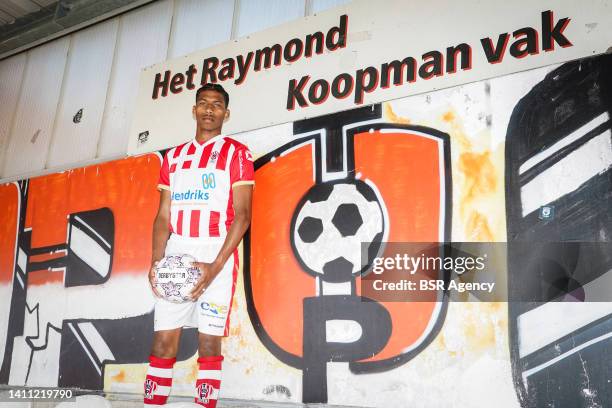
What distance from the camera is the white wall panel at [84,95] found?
4.26m

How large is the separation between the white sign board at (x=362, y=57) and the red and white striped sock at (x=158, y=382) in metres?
1.56

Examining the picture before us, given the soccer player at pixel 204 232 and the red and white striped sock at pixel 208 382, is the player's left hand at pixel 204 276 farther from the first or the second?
the red and white striped sock at pixel 208 382

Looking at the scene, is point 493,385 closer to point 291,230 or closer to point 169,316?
point 291,230

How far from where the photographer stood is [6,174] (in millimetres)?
4715

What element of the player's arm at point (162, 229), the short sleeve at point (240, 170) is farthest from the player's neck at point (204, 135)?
the player's arm at point (162, 229)

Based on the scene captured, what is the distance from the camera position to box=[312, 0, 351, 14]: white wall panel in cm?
330

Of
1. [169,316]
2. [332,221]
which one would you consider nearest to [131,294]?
[169,316]

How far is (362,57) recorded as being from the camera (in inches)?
120

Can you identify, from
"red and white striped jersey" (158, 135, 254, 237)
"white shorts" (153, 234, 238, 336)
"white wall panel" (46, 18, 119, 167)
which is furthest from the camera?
"white wall panel" (46, 18, 119, 167)

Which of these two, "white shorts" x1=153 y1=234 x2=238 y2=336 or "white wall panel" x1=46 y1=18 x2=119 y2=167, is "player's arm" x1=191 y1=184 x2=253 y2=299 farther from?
"white wall panel" x1=46 y1=18 x2=119 y2=167

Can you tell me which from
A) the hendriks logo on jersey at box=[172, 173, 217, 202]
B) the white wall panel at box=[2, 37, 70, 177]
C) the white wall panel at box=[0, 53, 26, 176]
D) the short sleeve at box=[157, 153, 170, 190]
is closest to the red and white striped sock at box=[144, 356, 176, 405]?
the hendriks logo on jersey at box=[172, 173, 217, 202]

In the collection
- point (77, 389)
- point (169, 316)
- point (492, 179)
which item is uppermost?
point (492, 179)

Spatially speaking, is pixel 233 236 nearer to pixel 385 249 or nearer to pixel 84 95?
pixel 385 249

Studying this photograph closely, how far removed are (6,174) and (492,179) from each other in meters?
4.31
